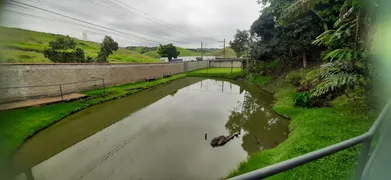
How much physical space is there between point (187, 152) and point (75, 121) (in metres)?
4.83

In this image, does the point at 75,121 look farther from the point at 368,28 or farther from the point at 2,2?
the point at 368,28

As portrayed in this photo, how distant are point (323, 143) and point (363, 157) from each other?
123 inches

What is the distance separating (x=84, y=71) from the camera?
10938 mm

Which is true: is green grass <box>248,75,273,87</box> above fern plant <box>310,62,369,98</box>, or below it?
below

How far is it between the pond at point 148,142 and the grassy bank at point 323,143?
0.61m

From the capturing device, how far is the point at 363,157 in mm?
1054

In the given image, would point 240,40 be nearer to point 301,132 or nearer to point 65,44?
point 65,44

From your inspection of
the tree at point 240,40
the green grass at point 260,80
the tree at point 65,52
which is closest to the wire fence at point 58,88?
the tree at point 65,52

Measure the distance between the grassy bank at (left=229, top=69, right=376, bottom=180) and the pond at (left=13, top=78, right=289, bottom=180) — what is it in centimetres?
→ 61

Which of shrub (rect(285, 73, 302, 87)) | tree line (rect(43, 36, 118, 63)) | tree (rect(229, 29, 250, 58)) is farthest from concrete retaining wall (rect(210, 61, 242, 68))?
shrub (rect(285, 73, 302, 87))

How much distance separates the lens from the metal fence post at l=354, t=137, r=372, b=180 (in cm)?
102

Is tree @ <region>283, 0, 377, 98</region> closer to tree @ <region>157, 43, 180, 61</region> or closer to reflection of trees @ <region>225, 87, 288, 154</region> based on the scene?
reflection of trees @ <region>225, 87, 288, 154</region>

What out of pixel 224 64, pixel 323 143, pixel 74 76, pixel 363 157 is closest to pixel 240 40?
pixel 224 64

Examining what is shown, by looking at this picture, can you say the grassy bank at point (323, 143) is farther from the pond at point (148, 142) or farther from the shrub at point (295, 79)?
the shrub at point (295, 79)
